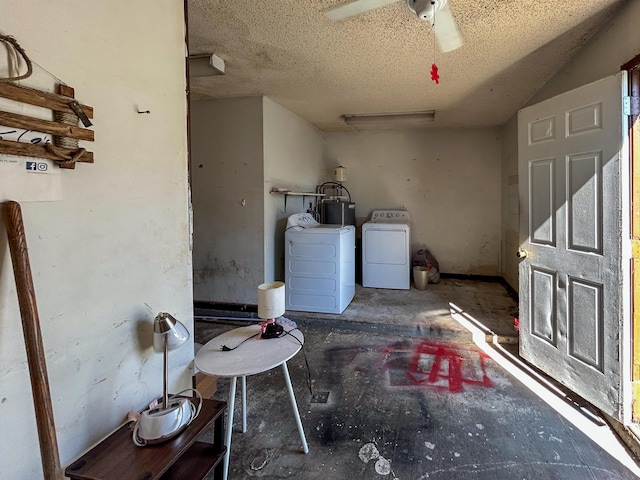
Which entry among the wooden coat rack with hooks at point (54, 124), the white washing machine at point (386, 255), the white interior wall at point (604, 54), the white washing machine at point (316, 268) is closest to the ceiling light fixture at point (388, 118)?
the white interior wall at point (604, 54)

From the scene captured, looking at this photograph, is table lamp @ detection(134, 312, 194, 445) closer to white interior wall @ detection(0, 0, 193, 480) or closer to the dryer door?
white interior wall @ detection(0, 0, 193, 480)

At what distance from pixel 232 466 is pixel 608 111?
9.15ft

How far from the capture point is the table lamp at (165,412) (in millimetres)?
1207

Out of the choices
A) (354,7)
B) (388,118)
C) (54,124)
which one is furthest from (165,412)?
(388,118)

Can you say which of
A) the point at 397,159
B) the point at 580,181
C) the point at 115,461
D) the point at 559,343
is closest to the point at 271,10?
the point at 580,181

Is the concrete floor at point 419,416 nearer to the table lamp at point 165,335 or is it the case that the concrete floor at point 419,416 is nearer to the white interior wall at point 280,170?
the table lamp at point 165,335

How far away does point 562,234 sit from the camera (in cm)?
230

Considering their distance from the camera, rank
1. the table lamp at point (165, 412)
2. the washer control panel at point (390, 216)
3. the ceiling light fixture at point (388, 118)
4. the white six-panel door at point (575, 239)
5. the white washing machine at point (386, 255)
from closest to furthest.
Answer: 1. the table lamp at point (165, 412)
2. the white six-panel door at point (575, 239)
3. the ceiling light fixture at point (388, 118)
4. the white washing machine at point (386, 255)
5. the washer control panel at point (390, 216)

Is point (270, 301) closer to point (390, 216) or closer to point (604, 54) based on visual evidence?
point (604, 54)

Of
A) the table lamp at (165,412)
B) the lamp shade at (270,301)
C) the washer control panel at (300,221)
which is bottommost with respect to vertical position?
the table lamp at (165,412)

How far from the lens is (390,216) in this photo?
5.37m

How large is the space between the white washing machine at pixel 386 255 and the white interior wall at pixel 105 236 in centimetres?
334

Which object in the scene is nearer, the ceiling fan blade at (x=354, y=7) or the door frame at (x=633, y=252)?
the ceiling fan blade at (x=354, y=7)

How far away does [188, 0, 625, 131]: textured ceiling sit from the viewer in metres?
2.02
